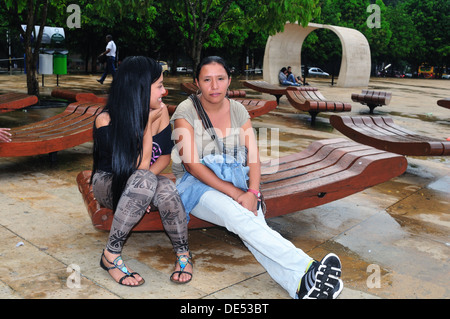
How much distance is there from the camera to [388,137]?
621 cm

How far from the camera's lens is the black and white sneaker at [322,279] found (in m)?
2.73

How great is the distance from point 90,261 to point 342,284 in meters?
1.62

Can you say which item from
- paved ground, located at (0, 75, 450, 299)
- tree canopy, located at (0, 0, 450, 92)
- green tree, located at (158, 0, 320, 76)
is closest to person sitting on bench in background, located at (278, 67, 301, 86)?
tree canopy, located at (0, 0, 450, 92)

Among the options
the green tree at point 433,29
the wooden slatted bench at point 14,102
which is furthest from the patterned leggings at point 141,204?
the green tree at point 433,29

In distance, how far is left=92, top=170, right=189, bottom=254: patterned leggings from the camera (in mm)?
2910

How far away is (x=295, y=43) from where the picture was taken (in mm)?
28547

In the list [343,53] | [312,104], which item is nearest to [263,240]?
[312,104]

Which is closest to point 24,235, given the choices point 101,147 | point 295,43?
point 101,147

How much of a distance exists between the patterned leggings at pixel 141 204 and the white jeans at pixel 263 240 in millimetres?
226

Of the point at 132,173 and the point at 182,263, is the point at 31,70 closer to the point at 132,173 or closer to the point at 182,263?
the point at 132,173

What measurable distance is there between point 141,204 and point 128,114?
560mm

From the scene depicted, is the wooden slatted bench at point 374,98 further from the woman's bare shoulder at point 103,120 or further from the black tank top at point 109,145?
the woman's bare shoulder at point 103,120

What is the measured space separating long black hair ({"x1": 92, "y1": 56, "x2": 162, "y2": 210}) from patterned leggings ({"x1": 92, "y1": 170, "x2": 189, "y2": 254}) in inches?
3.8
